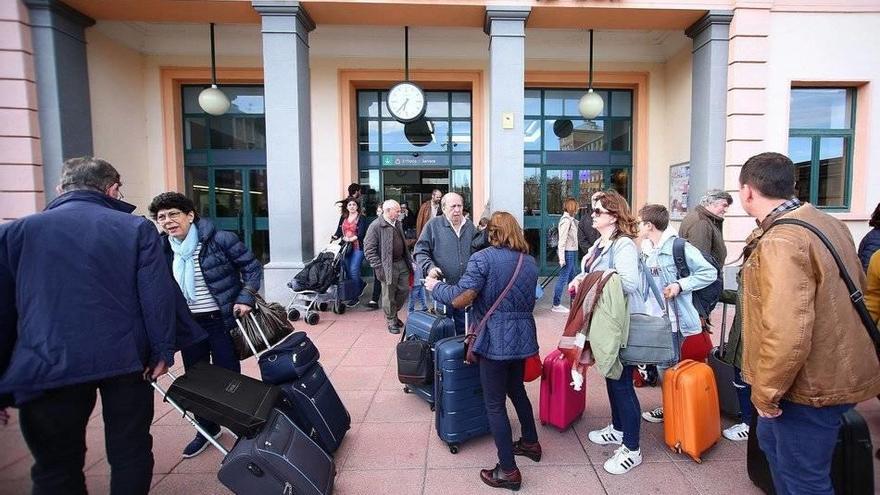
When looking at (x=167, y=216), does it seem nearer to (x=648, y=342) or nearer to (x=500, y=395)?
(x=500, y=395)

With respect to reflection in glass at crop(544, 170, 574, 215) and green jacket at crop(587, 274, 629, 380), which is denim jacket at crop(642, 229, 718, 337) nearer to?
green jacket at crop(587, 274, 629, 380)

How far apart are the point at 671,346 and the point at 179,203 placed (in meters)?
3.32

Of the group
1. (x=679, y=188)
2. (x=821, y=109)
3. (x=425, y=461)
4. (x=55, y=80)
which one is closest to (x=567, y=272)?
(x=679, y=188)

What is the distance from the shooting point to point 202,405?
2.22m

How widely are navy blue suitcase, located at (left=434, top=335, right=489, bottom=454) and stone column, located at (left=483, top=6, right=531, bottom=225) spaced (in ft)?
12.6

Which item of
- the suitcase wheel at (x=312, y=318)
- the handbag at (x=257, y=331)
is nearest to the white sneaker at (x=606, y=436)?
the handbag at (x=257, y=331)

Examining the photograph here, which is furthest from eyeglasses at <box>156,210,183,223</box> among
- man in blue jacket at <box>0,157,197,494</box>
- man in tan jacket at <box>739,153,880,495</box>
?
man in tan jacket at <box>739,153,880,495</box>

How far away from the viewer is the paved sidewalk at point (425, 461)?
251 centimetres

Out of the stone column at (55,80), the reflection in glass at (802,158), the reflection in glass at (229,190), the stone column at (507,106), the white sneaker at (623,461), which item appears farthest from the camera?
the reflection in glass at (229,190)

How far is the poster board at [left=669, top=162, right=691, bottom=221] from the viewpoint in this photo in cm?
774

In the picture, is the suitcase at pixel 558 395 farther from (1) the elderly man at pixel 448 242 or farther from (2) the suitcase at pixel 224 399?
(2) the suitcase at pixel 224 399

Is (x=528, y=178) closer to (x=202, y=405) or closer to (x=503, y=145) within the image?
(x=503, y=145)

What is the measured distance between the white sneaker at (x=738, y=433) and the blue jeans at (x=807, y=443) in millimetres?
1366

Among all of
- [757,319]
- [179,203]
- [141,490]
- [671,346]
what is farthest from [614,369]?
[179,203]
